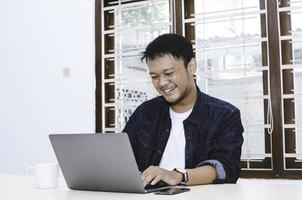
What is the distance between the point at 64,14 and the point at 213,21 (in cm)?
136

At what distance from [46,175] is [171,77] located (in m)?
0.72

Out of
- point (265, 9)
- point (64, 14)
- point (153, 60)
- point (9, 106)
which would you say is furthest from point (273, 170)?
point (9, 106)

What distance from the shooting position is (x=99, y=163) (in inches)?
46.9

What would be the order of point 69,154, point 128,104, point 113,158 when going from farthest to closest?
point 128,104 < point 69,154 < point 113,158

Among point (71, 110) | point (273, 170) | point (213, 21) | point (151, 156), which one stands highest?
point (213, 21)

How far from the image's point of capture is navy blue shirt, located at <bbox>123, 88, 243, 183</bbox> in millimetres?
1594

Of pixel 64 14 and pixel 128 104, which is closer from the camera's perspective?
pixel 128 104

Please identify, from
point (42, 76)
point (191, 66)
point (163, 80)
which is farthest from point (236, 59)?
point (42, 76)

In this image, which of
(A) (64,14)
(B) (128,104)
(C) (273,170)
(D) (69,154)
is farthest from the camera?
(A) (64,14)

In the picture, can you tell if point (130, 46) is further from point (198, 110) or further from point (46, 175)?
point (46, 175)

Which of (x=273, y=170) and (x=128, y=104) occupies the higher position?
(x=128, y=104)

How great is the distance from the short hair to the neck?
0.13 m

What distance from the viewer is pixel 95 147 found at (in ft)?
3.87

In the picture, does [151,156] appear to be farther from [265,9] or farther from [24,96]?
[24,96]
